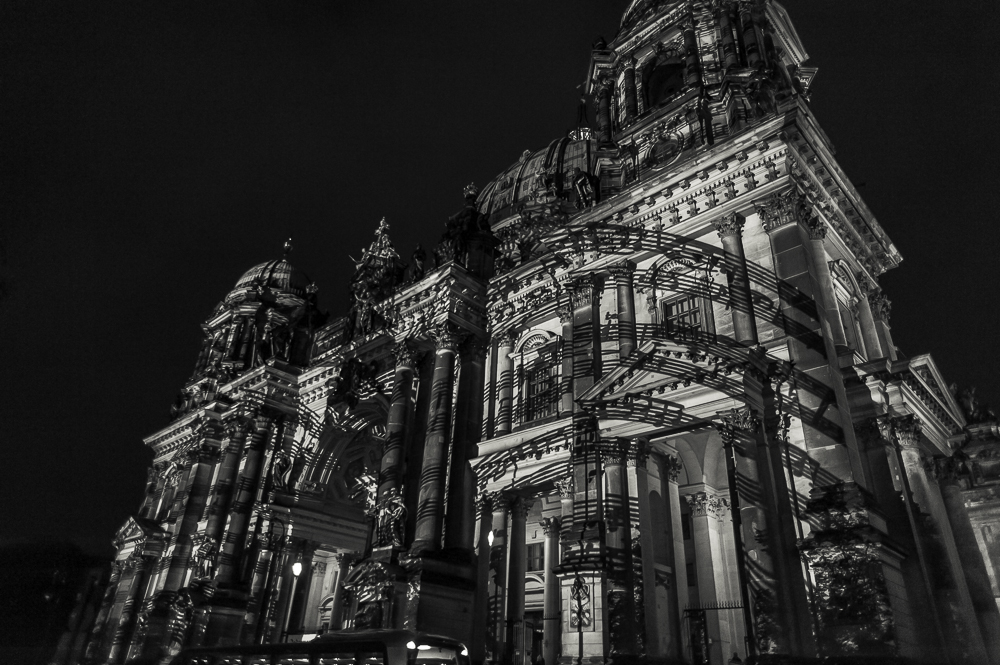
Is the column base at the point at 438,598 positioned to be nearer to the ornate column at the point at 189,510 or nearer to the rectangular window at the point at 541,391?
the rectangular window at the point at 541,391

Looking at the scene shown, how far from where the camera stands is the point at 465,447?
25.1 meters

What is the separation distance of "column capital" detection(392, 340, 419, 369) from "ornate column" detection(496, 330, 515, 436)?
3.65 metres

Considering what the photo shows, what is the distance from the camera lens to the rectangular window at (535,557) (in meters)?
28.9

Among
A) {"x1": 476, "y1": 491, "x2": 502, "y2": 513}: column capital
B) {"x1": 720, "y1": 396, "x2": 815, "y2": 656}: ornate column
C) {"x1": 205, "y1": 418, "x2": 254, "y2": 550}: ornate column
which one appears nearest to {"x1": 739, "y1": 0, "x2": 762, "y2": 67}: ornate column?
{"x1": 720, "y1": 396, "x2": 815, "y2": 656}: ornate column

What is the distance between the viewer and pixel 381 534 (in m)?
23.0

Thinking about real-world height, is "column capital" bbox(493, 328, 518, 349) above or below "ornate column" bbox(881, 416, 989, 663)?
above

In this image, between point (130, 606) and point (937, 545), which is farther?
point (130, 606)

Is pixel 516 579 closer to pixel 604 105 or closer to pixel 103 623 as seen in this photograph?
pixel 604 105

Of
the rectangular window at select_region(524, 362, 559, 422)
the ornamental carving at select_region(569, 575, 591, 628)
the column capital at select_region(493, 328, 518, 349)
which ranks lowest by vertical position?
the ornamental carving at select_region(569, 575, 591, 628)

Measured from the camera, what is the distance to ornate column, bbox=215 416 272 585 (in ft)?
103

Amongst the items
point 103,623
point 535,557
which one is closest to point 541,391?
point 535,557

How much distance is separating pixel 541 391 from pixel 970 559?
15920 millimetres

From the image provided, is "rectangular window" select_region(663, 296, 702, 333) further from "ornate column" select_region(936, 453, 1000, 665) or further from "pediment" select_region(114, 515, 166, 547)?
"pediment" select_region(114, 515, 166, 547)

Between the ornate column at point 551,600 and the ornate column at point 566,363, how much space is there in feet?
18.2
